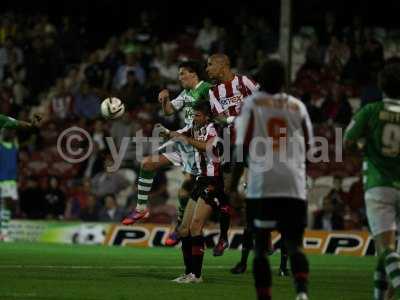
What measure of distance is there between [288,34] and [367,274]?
685cm

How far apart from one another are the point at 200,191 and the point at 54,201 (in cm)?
1197

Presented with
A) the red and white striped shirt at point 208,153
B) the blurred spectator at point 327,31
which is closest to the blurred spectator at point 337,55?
the blurred spectator at point 327,31

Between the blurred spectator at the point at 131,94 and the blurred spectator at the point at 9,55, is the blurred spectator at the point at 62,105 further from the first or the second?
the blurred spectator at the point at 9,55

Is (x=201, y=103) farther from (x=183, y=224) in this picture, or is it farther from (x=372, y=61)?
(x=372, y=61)

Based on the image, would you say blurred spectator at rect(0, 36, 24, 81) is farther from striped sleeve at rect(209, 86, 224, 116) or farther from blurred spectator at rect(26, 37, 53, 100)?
striped sleeve at rect(209, 86, 224, 116)

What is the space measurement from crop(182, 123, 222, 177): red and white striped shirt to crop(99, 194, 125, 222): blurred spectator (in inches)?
406

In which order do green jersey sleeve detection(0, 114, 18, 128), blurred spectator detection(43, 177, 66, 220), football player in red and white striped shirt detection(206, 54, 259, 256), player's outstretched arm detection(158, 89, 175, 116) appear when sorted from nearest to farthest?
player's outstretched arm detection(158, 89, 175, 116) < football player in red and white striped shirt detection(206, 54, 259, 256) < green jersey sleeve detection(0, 114, 18, 128) < blurred spectator detection(43, 177, 66, 220)

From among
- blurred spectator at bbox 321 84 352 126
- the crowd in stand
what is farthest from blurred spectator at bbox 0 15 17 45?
blurred spectator at bbox 321 84 352 126

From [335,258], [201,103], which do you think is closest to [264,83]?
[201,103]

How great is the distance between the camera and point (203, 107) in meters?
14.4

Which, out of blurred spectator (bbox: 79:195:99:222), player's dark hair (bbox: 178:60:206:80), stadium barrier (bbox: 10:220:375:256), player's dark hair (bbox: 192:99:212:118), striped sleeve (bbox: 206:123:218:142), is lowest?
stadium barrier (bbox: 10:220:375:256)

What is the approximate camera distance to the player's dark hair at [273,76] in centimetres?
987

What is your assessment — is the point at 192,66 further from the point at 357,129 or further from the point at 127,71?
the point at 127,71

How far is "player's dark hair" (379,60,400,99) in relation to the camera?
10219mm
